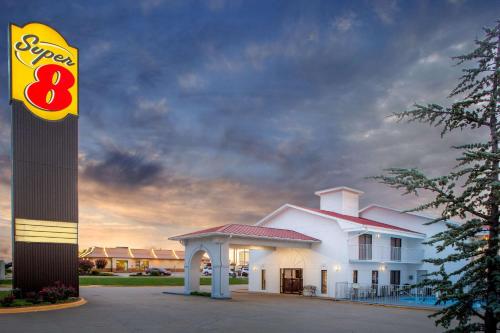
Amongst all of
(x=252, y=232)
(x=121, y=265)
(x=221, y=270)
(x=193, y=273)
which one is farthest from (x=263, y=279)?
(x=121, y=265)

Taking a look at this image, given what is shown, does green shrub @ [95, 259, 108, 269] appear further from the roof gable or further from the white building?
the roof gable

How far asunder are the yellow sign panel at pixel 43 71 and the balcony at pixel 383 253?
20842 mm

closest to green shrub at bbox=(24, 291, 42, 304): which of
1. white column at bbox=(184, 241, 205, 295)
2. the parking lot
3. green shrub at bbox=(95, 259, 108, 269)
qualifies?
the parking lot

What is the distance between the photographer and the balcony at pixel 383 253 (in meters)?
31.6

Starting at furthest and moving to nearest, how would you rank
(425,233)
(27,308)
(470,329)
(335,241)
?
1. (425,233)
2. (335,241)
3. (27,308)
4. (470,329)

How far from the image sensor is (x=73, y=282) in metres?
24.0

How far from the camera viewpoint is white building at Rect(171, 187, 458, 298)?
97.9 ft

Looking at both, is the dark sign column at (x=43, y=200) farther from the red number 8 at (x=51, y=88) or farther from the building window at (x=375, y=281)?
the building window at (x=375, y=281)

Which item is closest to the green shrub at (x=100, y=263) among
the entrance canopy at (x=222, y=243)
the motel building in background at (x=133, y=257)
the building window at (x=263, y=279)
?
the motel building in background at (x=133, y=257)

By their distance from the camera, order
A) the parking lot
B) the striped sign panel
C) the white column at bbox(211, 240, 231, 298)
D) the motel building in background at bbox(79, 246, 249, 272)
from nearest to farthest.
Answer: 1. the parking lot
2. the striped sign panel
3. the white column at bbox(211, 240, 231, 298)
4. the motel building in background at bbox(79, 246, 249, 272)

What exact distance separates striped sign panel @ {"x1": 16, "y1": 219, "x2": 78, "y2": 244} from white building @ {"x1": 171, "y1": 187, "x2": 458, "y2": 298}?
821cm

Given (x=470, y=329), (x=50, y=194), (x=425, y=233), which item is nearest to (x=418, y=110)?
(x=470, y=329)

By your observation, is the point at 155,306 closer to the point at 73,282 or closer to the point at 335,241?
the point at 73,282

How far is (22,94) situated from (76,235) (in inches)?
319
